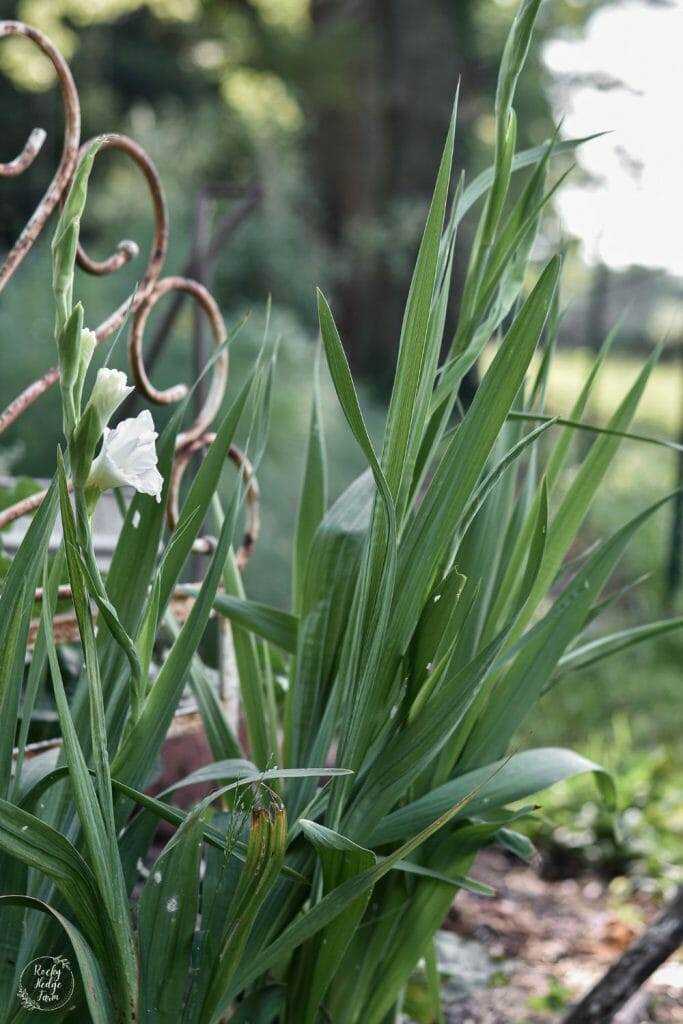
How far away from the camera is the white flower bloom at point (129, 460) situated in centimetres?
74

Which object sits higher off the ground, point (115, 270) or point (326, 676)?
point (115, 270)

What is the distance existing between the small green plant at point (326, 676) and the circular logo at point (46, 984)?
16 millimetres

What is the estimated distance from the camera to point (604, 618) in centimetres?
509

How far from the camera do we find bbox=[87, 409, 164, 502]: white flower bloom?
0.74 metres

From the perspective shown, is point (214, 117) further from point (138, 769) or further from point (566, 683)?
point (138, 769)

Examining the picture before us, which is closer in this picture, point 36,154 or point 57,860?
point 57,860

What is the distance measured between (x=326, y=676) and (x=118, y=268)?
1.69 feet

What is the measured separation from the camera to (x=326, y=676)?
102cm

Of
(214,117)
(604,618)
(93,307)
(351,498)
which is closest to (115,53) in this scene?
(214,117)

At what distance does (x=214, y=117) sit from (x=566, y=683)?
4641 mm

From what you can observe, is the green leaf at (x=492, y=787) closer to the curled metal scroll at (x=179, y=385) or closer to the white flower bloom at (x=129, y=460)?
the white flower bloom at (x=129, y=460)

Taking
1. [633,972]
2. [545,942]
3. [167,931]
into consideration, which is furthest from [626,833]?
[167,931]

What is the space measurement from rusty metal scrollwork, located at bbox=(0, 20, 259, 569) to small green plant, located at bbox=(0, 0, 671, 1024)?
166 mm

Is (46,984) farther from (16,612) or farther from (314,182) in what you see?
(314,182)
